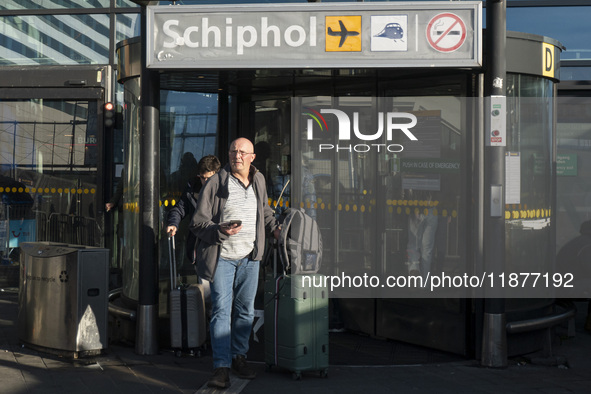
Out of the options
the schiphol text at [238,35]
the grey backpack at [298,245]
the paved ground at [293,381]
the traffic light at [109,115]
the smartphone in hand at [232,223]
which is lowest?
the paved ground at [293,381]

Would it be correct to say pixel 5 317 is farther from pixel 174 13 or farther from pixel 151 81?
pixel 174 13

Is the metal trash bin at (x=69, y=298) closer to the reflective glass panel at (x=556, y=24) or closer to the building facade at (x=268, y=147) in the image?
the building facade at (x=268, y=147)

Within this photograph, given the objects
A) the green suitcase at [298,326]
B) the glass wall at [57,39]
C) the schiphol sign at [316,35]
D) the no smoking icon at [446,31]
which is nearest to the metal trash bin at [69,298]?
the green suitcase at [298,326]

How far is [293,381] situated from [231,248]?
1.06 meters

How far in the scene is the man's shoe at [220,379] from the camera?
5391 millimetres

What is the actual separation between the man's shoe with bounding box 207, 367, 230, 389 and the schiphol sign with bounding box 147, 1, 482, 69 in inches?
89.6

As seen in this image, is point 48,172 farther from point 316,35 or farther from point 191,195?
point 316,35

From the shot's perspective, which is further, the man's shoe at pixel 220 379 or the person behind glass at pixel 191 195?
the person behind glass at pixel 191 195

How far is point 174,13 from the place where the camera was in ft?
20.3

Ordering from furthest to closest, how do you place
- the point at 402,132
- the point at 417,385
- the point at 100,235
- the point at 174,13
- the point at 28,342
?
1. the point at 100,235
2. the point at 402,132
3. the point at 28,342
4. the point at 174,13
5. the point at 417,385

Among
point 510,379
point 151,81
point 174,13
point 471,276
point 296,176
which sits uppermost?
point 174,13

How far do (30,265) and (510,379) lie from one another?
3846 millimetres

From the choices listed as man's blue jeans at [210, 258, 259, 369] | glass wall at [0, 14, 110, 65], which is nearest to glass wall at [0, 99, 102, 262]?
glass wall at [0, 14, 110, 65]

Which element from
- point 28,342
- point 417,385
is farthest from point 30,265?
point 417,385
